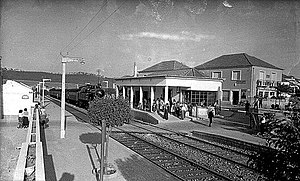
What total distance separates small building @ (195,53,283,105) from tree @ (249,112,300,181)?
33.1 metres

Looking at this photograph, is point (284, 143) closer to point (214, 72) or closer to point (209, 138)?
point (209, 138)

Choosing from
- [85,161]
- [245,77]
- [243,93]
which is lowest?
[85,161]

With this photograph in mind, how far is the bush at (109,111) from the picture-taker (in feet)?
32.9

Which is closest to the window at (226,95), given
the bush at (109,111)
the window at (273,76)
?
the window at (273,76)

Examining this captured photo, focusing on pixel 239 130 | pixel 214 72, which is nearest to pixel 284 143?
pixel 239 130

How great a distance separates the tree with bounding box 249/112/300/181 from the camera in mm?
2852

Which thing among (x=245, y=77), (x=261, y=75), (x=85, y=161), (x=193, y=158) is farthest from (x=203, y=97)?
(x=85, y=161)

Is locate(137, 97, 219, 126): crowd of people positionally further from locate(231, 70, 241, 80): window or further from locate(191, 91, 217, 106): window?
locate(231, 70, 241, 80): window

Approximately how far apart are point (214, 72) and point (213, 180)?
33.7m

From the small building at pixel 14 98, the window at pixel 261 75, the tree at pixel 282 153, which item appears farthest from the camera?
the window at pixel 261 75

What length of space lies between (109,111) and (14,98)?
14.6 meters

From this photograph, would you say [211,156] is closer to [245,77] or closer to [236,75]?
[245,77]

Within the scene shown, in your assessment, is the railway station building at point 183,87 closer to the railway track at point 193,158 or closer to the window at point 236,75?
the railway track at point 193,158

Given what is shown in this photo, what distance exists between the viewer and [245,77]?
120 ft
